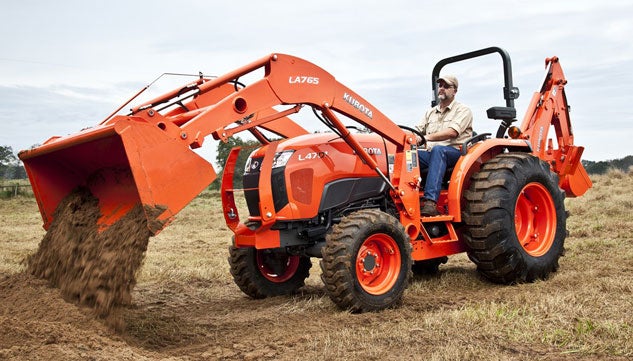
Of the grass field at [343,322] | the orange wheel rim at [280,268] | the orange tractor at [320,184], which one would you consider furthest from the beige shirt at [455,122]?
the orange wheel rim at [280,268]

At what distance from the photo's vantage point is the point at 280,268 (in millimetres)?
6723

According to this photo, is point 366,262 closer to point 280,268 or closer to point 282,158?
point 282,158

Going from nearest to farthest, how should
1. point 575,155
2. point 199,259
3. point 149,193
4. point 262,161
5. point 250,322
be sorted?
point 149,193, point 250,322, point 262,161, point 575,155, point 199,259

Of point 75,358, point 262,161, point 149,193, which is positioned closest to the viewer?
point 75,358

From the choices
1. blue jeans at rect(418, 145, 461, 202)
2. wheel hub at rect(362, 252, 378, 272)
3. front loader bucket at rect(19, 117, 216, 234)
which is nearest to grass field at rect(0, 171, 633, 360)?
wheel hub at rect(362, 252, 378, 272)

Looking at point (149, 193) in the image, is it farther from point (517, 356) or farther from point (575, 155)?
point (575, 155)

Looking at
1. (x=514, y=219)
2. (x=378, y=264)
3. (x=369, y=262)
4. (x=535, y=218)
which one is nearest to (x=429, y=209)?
(x=514, y=219)

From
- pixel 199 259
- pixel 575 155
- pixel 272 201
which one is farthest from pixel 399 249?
pixel 199 259

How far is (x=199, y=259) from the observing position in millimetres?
9492

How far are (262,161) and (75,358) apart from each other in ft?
8.66

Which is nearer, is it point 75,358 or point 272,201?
point 75,358

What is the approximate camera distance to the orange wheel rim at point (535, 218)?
7004 mm

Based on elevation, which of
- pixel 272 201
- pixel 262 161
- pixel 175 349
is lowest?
pixel 175 349

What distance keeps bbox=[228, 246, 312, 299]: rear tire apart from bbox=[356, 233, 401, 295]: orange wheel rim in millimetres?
962
